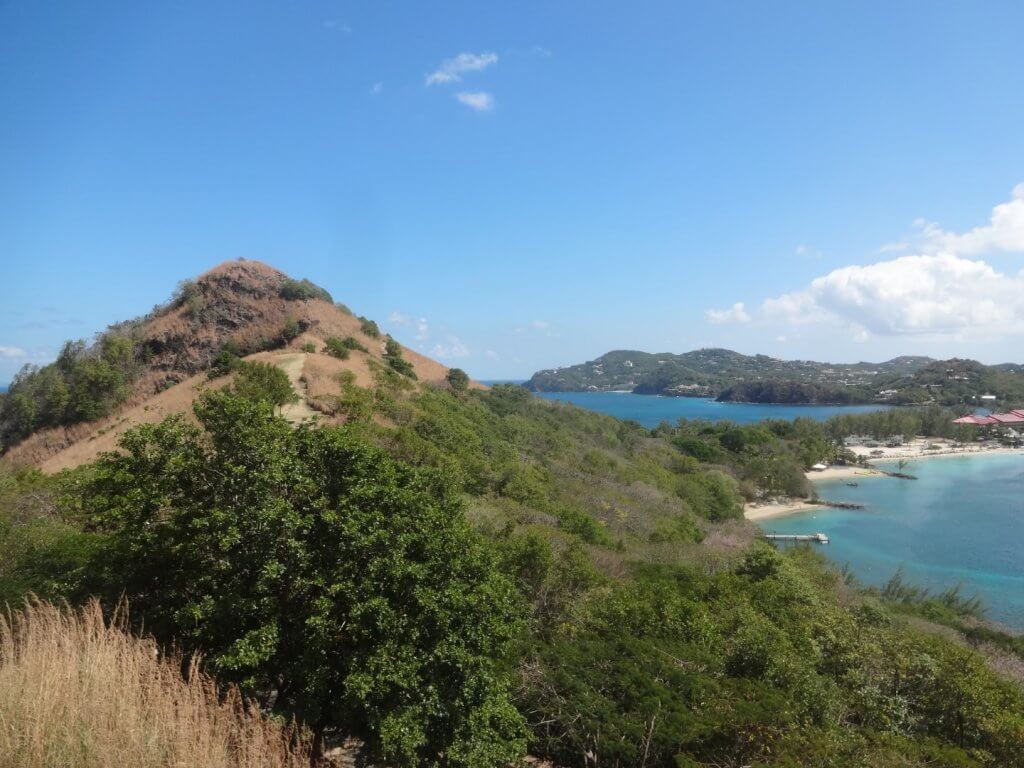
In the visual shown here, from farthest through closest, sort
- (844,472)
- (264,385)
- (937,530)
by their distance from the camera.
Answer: (844,472) → (937,530) → (264,385)

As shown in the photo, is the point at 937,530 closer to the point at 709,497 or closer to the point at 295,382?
the point at 709,497

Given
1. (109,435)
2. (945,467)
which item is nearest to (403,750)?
(109,435)

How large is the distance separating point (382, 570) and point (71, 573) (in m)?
5.46

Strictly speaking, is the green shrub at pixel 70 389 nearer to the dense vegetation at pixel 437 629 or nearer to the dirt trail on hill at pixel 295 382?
the dirt trail on hill at pixel 295 382

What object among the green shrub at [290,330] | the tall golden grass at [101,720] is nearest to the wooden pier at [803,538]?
the green shrub at [290,330]

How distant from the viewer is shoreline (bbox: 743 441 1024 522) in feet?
195

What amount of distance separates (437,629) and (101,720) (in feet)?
16.7

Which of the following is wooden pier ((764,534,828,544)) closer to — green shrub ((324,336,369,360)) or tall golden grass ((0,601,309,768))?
green shrub ((324,336,369,360))

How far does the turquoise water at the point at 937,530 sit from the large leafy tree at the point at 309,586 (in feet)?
127

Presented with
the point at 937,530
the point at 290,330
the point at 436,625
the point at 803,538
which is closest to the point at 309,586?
the point at 436,625

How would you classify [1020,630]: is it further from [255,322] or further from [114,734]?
[255,322]

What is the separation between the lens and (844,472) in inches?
3179

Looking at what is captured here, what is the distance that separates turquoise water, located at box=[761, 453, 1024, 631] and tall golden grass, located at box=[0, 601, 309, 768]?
1680 inches

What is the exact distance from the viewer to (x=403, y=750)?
7.92 m
